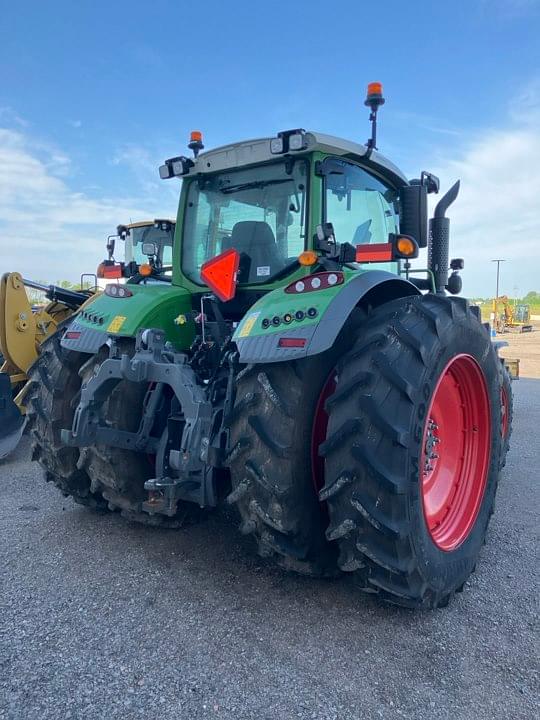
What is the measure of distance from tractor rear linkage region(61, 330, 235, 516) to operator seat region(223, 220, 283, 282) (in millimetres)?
717

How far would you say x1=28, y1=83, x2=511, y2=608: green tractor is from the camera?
2207 mm

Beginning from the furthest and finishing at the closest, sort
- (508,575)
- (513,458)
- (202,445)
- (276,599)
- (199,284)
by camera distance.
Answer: (513,458), (199,284), (508,575), (276,599), (202,445)

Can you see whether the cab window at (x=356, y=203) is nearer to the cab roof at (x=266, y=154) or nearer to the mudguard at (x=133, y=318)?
the cab roof at (x=266, y=154)

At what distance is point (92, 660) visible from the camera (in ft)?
6.82

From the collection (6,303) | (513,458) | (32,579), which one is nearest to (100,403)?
(32,579)

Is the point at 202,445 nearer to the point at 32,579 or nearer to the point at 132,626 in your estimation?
the point at 132,626

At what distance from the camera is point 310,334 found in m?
2.22

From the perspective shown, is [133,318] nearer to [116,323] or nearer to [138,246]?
[116,323]

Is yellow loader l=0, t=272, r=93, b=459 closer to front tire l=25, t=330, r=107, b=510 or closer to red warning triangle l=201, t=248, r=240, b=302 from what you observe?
front tire l=25, t=330, r=107, b=510

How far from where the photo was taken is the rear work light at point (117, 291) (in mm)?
3262

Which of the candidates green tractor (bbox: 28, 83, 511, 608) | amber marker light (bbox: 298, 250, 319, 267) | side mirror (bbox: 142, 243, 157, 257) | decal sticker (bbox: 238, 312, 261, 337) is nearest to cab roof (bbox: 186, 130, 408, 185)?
green tractor (bbox: 28, 83, 511, 608)

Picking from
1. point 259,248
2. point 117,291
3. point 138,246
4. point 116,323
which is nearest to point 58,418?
point 116,323

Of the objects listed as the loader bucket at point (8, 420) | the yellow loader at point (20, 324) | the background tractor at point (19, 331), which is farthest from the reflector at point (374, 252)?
the loader bucket at point (8, 420)

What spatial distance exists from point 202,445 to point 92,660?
0.90 m
